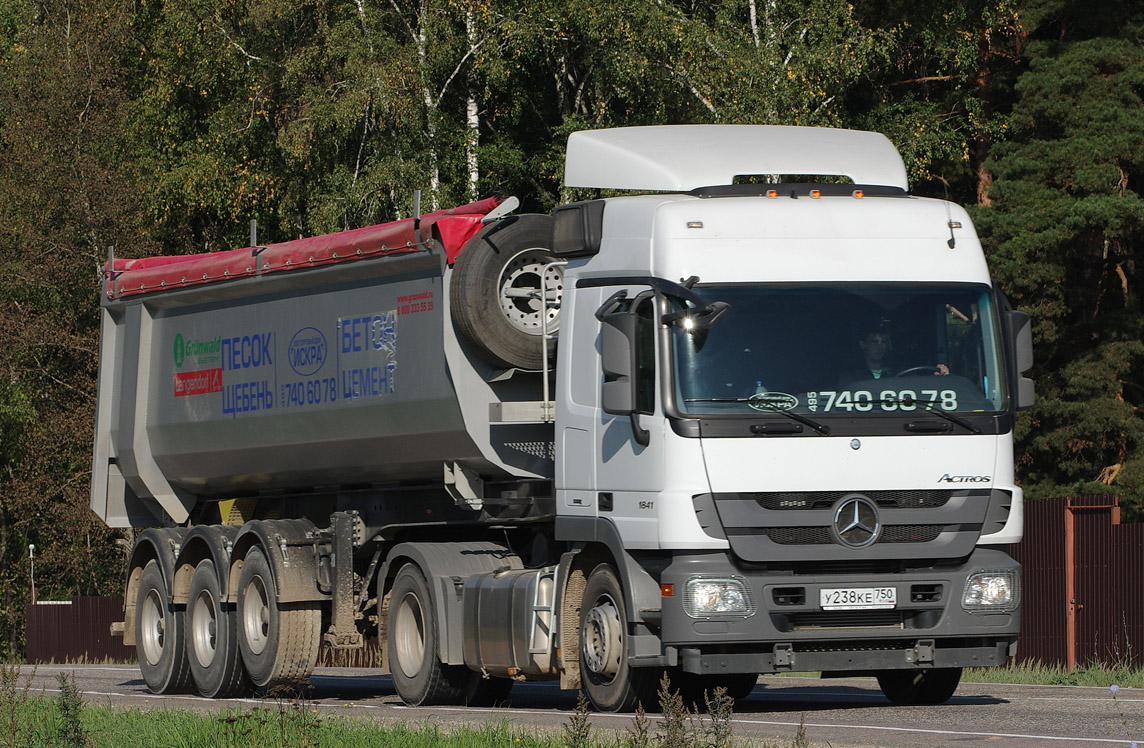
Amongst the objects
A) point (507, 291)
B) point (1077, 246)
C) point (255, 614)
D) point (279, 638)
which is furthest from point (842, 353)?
point (1077, 246)

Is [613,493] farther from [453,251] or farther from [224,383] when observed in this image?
[224,383]

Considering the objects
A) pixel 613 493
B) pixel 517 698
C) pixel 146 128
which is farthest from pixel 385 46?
pixel 613 493

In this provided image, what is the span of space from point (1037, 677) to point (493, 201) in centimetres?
652

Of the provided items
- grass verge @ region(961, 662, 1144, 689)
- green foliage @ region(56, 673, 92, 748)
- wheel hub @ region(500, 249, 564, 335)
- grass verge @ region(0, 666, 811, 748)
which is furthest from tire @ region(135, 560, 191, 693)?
grass verge @ region(961, 662, 1144, 689)

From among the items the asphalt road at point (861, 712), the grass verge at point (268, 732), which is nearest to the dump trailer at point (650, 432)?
the asphalt road at point (861, 712)

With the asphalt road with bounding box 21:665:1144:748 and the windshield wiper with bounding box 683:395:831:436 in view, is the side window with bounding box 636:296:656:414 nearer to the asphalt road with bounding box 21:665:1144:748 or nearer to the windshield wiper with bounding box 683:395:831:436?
the windshield wiper with bounding box 683:395:831:436

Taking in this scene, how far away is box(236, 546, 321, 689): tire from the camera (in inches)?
639

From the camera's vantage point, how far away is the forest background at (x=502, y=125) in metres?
32.6

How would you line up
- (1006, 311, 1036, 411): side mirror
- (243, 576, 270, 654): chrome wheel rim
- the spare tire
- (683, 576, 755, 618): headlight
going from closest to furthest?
(683, 576, 755, 618): headlight → (1006, 311, 1036, 411): side mirror → the spare tire → (243, 576, 270, 654): chrome wheel rim

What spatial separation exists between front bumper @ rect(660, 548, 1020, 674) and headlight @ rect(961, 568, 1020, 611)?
1.2 inches

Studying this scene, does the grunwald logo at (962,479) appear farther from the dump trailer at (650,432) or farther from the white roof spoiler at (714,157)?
the white roof spoiler at (714,157)

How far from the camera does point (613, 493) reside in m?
12.3

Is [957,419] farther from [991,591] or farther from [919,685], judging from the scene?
[919,685]

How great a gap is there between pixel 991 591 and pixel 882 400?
1.37 meters
